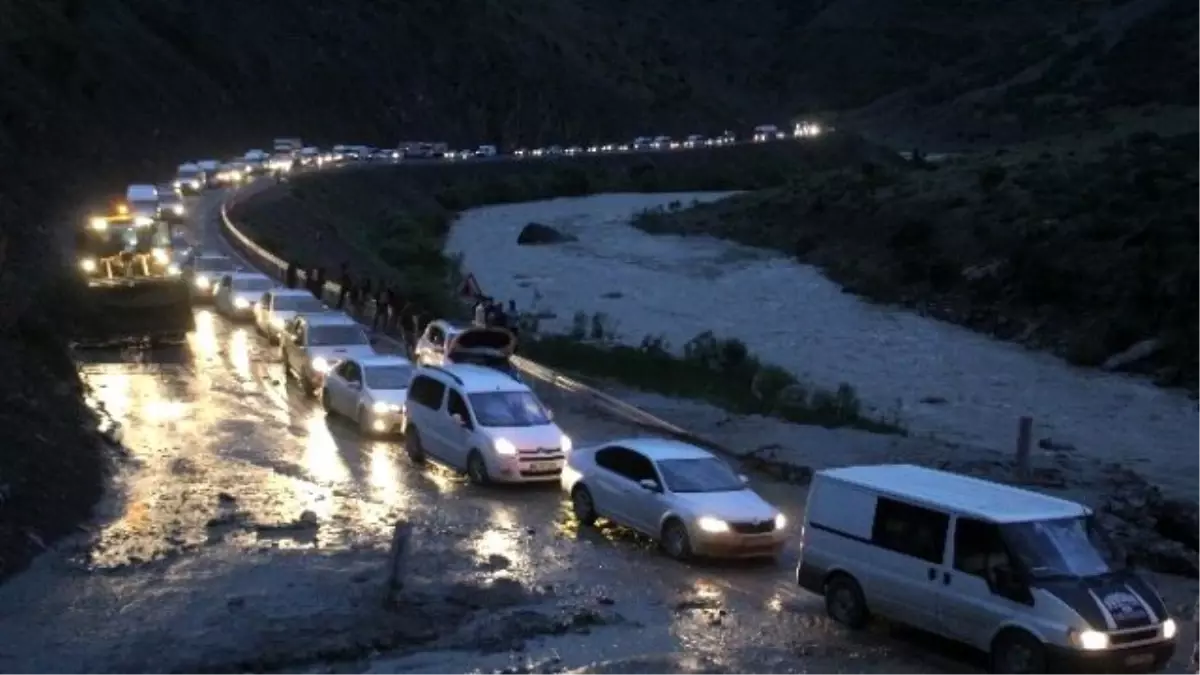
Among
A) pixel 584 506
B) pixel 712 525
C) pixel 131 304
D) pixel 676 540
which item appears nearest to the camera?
pixel 712 525

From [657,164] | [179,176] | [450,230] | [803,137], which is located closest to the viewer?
[179,176]

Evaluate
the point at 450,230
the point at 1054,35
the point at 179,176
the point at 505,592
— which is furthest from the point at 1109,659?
the point at 1054,35

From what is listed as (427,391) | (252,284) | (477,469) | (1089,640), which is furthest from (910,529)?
(252,284)

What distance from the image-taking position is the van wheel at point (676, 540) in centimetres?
1752

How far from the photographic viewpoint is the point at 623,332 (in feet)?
168

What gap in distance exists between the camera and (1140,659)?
1302 cm

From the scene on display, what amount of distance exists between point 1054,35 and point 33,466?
189 metres

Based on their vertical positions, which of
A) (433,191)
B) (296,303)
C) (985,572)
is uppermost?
(433,191)

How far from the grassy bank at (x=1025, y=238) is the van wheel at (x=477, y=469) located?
28.5 metres

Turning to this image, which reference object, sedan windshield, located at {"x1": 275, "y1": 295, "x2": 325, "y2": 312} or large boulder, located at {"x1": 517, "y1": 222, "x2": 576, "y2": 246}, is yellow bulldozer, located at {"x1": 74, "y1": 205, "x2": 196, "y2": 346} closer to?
sedan windshield, located at {"x1": 275, "y1": 295, "x2": 325, "y2": 312}

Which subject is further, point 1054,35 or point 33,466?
point 1054,35

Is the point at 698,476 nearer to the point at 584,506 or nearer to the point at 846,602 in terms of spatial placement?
the point at 584,506

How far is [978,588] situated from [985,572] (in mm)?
144

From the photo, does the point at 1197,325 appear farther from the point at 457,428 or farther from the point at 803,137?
the point at 803,137
